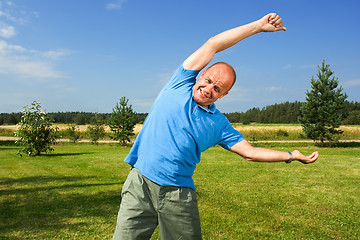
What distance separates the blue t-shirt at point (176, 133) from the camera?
2387mm

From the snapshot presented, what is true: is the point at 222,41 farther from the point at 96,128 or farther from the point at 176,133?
the point at 96,128

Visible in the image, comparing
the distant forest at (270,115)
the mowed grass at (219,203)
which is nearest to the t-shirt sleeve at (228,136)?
the mowed grass at (219,203)

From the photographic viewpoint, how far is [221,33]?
2.54 meters

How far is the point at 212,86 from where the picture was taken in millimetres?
2418

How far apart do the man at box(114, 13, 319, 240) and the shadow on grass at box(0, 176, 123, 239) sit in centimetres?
434

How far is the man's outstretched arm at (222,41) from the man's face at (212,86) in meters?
0.13

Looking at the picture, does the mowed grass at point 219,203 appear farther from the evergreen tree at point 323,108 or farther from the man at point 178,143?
the evergreen tree at point 323,108

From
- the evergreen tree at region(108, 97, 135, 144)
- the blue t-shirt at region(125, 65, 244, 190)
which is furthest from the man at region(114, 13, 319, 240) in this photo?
the evergreen tree at region(108, 97, 135, 144)

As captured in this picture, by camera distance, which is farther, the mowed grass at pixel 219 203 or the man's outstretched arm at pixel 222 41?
the mowed grass at pixel 219 203

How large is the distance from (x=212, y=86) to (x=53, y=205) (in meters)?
7.39

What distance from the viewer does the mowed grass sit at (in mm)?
6285

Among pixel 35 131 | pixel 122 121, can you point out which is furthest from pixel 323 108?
pixel 35 131

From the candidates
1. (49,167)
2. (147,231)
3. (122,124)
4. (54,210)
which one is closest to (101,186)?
Answer: (54,210)

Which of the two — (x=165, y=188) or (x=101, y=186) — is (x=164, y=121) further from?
(x=101, y=186)
